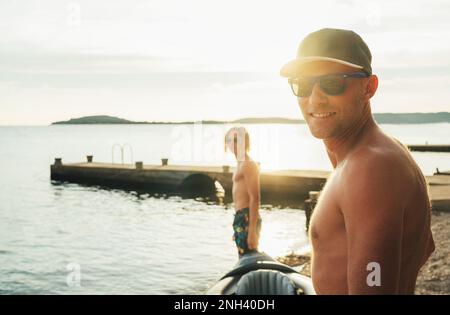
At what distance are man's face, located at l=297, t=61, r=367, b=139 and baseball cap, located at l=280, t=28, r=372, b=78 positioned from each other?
4 centimetres

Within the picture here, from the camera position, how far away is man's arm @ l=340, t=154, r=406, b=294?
166 cm

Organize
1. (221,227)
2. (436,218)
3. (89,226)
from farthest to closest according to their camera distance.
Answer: (89,226) < (221,227) < (436,218)

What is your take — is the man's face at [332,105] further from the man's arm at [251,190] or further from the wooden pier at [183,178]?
the wooden pier at [183,178]

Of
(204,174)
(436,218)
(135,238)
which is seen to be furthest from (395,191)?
(204,174)

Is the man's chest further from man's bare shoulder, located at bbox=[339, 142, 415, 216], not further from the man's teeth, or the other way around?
the man's teeth

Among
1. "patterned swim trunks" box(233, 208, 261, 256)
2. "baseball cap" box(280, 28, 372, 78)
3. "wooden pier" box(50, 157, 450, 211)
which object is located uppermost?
"baseball cap" box(280, 28, 372, 78)

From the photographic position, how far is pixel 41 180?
200 ft

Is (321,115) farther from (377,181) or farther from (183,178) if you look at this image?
(183,178)

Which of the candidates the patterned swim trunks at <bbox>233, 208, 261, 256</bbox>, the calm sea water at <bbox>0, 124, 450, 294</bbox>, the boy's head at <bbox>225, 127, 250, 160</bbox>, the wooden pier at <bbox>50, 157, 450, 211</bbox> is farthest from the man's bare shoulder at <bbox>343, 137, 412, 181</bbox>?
the wooden pier at <bbox>50, 157, 450, 211</bbox>

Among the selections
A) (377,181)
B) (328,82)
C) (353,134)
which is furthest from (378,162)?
(328,82)

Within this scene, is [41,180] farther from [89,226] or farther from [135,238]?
[135,238]
